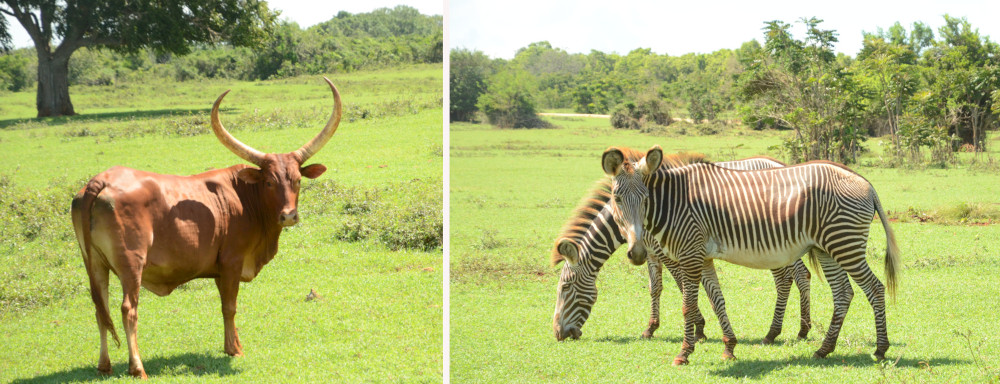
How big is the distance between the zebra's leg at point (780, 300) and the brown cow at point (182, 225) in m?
3.03

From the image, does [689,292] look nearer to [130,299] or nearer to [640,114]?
[130,299]

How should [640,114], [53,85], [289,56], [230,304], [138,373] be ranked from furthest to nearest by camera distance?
[640,114]
[289,56]
[53,85]
[230,304]
[138,373]

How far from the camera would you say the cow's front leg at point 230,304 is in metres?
4.64

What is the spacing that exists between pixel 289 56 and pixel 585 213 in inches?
191

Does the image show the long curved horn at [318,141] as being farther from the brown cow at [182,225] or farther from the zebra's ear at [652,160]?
the zebra's ear at [652,160]

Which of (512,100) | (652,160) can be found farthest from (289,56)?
(512,100)

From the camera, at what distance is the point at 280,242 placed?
6.82m

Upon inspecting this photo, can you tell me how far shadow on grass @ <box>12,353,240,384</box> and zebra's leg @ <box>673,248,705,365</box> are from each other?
2.79 metres

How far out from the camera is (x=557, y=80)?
51.8ft

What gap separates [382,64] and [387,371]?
5.33m

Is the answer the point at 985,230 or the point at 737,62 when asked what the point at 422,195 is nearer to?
the point at 737,62

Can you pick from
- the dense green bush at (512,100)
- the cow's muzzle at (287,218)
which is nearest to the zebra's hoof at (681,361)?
the cow's muzzle at (287,218)

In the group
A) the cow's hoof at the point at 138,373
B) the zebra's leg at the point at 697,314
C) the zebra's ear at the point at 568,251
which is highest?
the zebra's ear at the point at 568,251

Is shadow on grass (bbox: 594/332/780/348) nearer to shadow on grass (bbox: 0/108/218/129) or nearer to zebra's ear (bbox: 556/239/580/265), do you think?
zebra's ear (bbox: 556/239/580/265)
